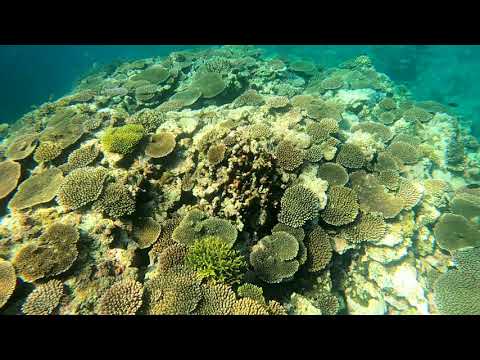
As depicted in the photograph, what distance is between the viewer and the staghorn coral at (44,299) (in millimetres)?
3757

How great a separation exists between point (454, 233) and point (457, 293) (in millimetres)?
1748

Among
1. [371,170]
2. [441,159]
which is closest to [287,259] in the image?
[371,170]

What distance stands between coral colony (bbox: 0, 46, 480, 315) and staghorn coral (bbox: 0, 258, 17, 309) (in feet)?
0.05

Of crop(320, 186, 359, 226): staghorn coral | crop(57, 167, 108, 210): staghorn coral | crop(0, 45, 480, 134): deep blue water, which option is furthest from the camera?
crop(0, 45, 480, 134): deep blue water

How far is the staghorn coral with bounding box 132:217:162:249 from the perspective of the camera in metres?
4.85

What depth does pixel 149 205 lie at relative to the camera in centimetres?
533

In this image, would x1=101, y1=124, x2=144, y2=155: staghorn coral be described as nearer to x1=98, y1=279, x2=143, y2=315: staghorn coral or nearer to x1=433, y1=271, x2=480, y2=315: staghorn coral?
x1=98, y1=279, x2=143, y2=315: staghorn coral

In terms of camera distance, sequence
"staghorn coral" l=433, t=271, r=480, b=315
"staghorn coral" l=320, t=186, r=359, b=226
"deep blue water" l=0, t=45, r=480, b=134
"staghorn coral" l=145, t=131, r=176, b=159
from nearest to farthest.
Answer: "staghorn coral" l=433, t=271, r=480, b=315 → "staghorn coral" l=320, t=186, r=359, b=226 → "staghorn coral" l=145, t=131, r=176, b=159 → "deep blue water" l=0, t=45, r=480, b=134

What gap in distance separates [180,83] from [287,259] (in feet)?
32.5

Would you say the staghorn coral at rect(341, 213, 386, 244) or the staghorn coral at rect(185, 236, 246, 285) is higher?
the staghorn coral at rect(185, 236, 246, 285)

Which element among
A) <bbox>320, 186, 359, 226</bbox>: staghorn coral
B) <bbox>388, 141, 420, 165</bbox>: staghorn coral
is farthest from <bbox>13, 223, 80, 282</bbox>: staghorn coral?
<bbox>388, 141, 420, 165</bbox>: staghorn coral

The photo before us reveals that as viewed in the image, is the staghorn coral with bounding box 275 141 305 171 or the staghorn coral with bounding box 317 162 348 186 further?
the staghorn coral with bounding box 317 162 348 186

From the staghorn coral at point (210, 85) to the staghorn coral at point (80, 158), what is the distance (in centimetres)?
502
